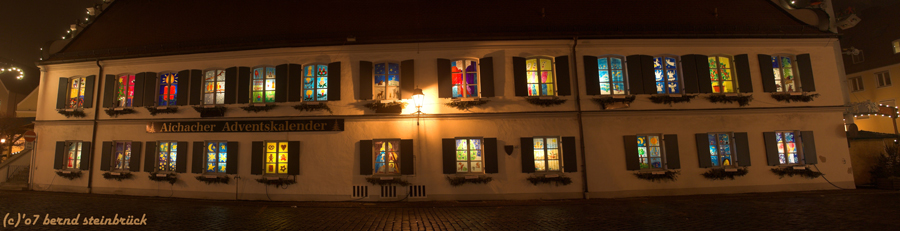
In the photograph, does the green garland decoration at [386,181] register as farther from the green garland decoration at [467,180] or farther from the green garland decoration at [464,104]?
the green garland decoration at [464,104]

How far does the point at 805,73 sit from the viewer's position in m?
11.4

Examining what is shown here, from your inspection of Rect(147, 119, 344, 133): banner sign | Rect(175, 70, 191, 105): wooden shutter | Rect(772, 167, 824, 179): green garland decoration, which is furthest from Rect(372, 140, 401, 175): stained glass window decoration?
Rect(772, 167, 824, 179): green garland decoration

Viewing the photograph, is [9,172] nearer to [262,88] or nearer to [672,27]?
[262,88]

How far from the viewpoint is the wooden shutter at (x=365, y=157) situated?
35.0ft

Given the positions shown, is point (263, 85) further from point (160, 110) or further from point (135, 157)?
point (135, 157)

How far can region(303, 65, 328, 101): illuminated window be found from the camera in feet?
36.8

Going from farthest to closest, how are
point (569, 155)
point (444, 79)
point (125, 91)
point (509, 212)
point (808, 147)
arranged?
point (125, 91) < point (808, 147) < point (444, 79) < point (569, 155) < point (509, 212)

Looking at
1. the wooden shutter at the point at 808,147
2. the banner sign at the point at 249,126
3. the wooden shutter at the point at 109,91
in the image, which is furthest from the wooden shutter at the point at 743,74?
the wooden shutter at the point at 109,91

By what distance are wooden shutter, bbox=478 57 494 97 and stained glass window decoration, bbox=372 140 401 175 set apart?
10.4 feet

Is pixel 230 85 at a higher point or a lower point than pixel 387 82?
higher

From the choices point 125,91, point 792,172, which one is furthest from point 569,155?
point 125,91

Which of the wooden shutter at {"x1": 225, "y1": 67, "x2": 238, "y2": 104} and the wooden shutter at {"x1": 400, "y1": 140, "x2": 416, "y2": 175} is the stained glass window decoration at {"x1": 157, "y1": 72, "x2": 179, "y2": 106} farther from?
the wooden shutter at {"x1": 400, "y1": 140, "x2": 416, "y2": 175}

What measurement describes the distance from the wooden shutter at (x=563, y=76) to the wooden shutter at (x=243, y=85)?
10.1m

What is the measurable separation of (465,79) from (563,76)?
3.09 m
